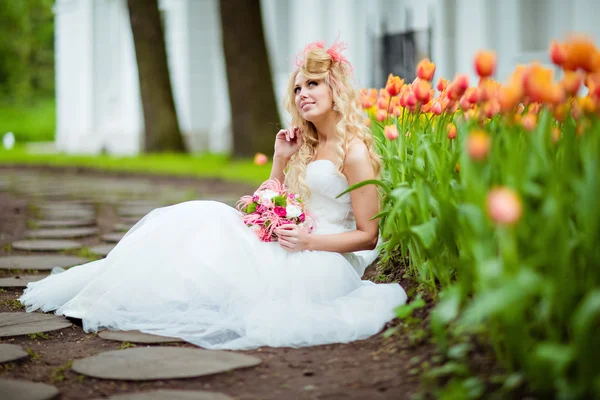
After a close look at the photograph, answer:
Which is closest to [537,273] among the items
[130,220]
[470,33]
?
[130,220]

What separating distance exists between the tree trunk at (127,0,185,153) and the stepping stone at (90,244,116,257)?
974 centimetres

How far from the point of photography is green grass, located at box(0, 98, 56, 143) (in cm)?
3669

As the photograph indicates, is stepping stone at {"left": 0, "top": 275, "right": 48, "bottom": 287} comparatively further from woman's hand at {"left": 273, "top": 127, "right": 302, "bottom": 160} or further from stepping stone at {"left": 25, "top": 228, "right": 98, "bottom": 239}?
woman's hand at {"left": 273, "top": 127, "right": 302, "bottom": 160}

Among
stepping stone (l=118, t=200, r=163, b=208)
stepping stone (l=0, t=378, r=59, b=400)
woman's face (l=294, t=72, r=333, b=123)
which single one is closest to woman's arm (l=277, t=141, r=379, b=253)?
woman's face (l=294, t=72, r=333, b=123)

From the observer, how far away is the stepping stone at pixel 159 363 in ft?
8.21

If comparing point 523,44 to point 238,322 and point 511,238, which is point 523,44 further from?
point 511,238

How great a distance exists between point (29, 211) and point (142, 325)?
4.94 m

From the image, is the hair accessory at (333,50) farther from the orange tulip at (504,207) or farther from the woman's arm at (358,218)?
the orange tulip at (504,207)

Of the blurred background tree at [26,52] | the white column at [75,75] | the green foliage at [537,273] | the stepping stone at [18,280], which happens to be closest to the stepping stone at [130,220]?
the stepping stone at [18,280]

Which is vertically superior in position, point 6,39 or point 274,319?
point 6,39

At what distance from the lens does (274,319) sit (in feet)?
9.70

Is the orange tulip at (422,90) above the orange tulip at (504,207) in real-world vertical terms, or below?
above

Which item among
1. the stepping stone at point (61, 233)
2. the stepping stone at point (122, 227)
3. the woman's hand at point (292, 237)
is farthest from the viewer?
the stepping stone at point (122, 227)

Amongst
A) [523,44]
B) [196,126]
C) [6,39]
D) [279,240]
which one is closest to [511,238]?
[279,240]
